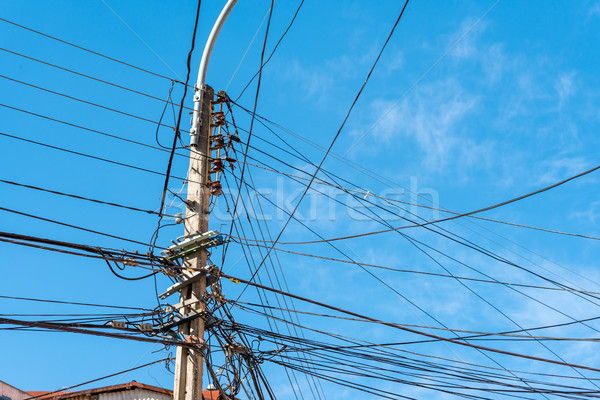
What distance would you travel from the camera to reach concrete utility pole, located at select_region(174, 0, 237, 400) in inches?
362

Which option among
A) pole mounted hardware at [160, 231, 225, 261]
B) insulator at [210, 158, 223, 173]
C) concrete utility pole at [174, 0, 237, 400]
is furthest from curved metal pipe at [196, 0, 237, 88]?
pole mounted hardware at [160, 231, 225, 261]

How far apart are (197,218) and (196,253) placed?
0.54 meters

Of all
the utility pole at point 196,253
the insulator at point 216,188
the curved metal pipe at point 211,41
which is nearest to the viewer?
the utility pole at point 196,253

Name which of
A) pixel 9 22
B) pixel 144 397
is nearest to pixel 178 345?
pixel 9 22

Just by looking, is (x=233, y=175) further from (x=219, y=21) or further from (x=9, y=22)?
(x=9, y=22)

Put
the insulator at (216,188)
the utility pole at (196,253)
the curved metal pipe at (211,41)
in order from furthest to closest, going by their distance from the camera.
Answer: the insulator at (216,188) → the curved metal pipe at (211,41) → the utility pole at (196,253)

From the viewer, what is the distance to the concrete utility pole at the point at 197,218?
30.2 feet

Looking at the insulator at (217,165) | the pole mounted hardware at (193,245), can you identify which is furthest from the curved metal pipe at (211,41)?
the pole mounted hardware at (193,245)

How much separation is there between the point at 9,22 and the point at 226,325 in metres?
5.35

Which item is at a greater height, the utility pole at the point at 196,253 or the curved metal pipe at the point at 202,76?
the curved metal pipe at the point at 202,76

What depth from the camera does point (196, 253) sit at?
9938mm

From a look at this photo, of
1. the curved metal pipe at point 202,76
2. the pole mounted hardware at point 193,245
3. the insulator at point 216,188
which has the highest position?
the curved metal pipe at point 202,76

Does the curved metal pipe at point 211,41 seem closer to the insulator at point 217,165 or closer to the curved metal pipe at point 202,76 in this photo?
the curved metal pipe at point 202,76

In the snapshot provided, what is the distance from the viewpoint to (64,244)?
819cm
